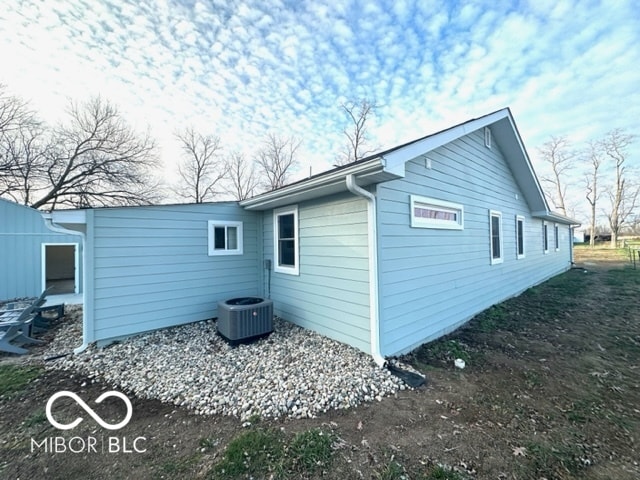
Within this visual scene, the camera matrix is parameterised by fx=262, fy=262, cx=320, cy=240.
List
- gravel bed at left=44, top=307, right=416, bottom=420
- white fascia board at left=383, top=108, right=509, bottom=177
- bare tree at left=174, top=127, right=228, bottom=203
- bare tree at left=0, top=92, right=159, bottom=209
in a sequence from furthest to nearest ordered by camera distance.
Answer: bare tree at left=174, top=127, right=228, bottom=203 → bare tree at left=0, top=92, right=159, bottom=209 → white fascia board at left=383, top=108, right=509, bottom=177 → gravel bed at left=44, top=307, right=416, bottom=420

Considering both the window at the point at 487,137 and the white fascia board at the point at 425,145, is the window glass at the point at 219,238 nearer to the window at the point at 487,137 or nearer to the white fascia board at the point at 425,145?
the white fascia board at the point at 425,145

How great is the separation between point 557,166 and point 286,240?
38.0 m

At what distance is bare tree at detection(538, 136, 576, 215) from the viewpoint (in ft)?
96.2

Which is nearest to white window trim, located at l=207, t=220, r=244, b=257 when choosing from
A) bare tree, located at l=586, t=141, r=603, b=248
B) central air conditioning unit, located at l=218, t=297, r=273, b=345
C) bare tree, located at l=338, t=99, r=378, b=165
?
central air conditioning unit, located at l=218, t=297, r=273, b=345

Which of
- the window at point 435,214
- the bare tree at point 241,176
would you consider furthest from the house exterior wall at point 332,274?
the bare tree at point 241,176

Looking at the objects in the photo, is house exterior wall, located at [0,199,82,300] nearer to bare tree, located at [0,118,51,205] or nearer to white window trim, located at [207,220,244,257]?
white window trim, located at [207,220,244,257]

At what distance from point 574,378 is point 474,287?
2637 millimetres

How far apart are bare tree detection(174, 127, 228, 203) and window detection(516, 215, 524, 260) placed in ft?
64.3

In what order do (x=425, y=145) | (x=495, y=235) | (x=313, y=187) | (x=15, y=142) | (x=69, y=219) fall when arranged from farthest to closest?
(x=15, y=142)
(x=495, y=235)
(x=69, y=219)
(x=313, y=187)
(x=425, y=145)

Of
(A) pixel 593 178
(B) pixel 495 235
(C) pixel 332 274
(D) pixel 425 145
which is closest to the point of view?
(D) pixel 425 145

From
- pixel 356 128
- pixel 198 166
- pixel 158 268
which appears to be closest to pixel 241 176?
pixel 198 166

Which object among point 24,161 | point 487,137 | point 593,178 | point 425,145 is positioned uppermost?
point 593,178

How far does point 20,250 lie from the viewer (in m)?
8.46

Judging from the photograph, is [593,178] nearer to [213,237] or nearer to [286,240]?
[286,240]
